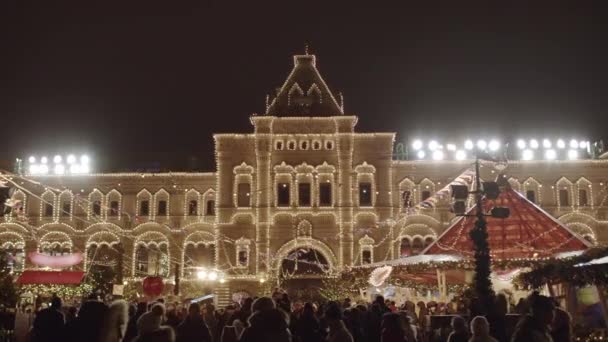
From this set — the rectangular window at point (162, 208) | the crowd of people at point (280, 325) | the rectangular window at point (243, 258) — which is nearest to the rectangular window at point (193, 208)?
the rectangular window at point (162, 208)

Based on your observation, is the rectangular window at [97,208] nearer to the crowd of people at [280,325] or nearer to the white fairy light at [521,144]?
the white fairy light at [521,144]

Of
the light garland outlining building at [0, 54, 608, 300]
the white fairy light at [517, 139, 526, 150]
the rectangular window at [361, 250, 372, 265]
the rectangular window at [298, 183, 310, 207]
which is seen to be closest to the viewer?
the rectangular window at [361, 250, 372, 265]

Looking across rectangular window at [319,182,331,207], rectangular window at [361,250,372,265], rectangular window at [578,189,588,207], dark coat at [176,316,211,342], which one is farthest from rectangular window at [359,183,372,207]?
dark coat at [176,316,211,342]

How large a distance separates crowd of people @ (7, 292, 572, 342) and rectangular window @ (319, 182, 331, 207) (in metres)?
26.3

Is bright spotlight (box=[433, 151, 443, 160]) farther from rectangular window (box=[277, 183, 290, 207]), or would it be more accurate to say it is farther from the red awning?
the red awning

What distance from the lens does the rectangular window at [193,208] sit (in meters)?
42.8

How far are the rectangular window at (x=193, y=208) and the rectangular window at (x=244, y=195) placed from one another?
10.2 feet

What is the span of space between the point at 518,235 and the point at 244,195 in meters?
19.5

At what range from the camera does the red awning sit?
103ft

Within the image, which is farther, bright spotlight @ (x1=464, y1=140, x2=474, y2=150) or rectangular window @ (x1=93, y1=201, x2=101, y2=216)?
rectangular window @ (x1=93, y1=201, x2=101, y2=216)

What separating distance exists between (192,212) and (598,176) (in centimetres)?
2417

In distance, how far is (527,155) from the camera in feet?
140

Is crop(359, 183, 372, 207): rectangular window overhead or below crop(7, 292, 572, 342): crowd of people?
overhead

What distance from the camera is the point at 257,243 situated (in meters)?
40.5
